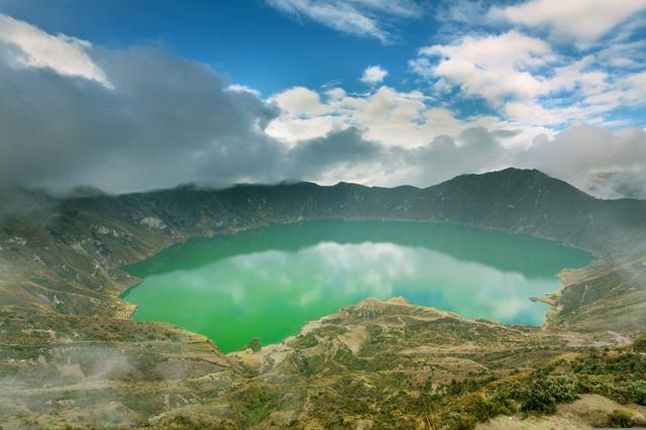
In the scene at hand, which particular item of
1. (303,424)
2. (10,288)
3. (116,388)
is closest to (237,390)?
(116,388)

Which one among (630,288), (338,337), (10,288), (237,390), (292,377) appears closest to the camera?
(237,390)

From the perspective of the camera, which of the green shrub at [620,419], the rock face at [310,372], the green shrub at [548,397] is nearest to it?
the green shrub at [620,419]

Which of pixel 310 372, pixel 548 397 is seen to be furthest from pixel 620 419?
pixel 310 372

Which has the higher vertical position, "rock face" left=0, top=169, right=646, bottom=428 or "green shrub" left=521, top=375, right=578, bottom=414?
"green shrub" left=521, top=375, right=578, bottom=414

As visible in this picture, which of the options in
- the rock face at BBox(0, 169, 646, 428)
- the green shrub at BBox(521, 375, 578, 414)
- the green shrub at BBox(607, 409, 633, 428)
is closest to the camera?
the green shrub at BBox(607, 409, 633, 428)

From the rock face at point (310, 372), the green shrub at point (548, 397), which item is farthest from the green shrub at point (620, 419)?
the rock face at point (310, 372)

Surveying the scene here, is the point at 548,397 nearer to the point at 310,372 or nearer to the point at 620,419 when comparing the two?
the point at 620,419

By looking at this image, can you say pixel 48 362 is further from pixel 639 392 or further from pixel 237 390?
pixel 639 392

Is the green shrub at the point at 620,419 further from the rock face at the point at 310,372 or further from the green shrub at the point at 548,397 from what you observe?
the rock face at the point at 310,372

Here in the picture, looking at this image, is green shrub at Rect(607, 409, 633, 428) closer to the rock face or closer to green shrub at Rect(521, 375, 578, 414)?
green shrub at Rect(521, 375, 578, 414)

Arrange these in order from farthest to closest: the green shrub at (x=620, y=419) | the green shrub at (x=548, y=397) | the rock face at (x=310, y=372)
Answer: the rock face at (x=310, y=372) < the green shrub at (x=548, y=397) < the green shrub at (x=620, y=419)

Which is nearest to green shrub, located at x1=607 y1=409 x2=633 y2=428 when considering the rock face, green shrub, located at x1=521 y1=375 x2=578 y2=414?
green shrub, located at x1=521 y1=375 x2=578 y2=414
